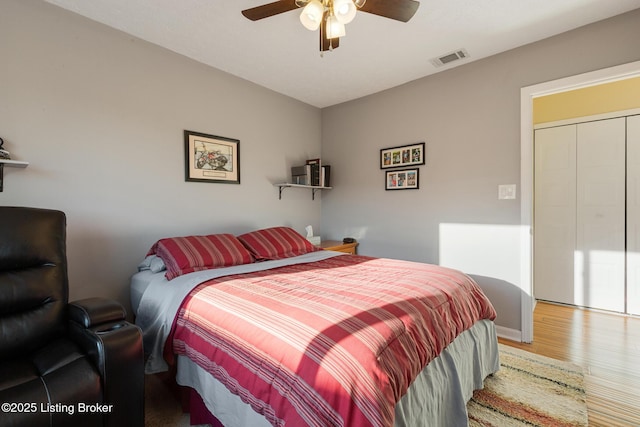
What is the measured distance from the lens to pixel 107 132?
2.16 m

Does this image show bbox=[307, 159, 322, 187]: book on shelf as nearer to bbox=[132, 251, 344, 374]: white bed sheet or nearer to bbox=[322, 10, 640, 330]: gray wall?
bbox=[322, 10, 640, 330]: gray wall

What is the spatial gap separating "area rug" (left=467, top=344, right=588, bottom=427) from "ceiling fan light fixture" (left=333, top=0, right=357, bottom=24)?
7.34 ft

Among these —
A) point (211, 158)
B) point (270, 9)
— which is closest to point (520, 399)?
Answer: point (270, 9)

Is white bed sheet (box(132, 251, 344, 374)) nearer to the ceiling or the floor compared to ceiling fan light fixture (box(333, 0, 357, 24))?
nearer to the floor

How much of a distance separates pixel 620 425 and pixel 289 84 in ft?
11.9

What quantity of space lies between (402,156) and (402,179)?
0.85ft

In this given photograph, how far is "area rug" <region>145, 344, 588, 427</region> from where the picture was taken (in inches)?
62.3

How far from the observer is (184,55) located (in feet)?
8.50

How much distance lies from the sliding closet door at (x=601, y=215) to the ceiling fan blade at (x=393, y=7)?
9.92ft

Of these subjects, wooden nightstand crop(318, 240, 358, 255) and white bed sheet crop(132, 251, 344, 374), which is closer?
white bed sheet crop(132, 251, 344, 374)

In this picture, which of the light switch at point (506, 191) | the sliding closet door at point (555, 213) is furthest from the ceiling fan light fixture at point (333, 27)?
the sliding closet door at point (555, 213)

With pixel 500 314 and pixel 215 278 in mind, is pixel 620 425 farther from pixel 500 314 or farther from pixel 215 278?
pixel 215 278

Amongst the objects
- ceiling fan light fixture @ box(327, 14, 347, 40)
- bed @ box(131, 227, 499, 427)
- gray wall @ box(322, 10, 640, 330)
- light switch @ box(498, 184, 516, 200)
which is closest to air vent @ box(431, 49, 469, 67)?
gray wall @ box(322, 10, 640, 330)

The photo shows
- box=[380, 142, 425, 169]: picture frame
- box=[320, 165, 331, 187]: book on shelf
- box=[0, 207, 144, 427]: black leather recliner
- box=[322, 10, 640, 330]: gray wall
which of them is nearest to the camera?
box=[0, 207, 144, 427]: black leather recliner
